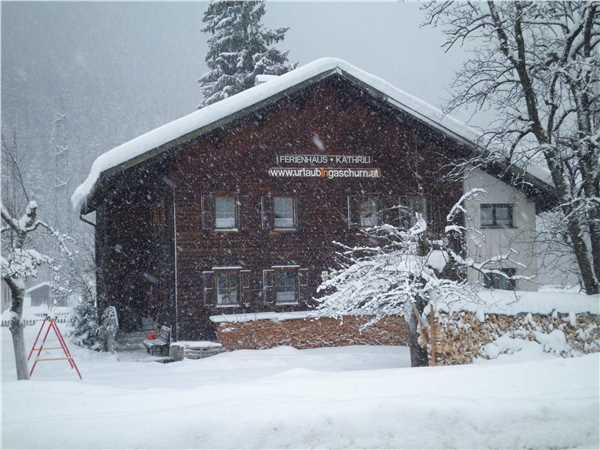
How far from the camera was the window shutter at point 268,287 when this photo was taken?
1970cm

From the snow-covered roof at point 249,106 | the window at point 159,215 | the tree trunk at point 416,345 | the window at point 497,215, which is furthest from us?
the window at point 497,215

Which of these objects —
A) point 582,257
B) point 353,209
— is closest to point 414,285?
point 582,257

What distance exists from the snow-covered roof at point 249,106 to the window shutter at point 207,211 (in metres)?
2.11

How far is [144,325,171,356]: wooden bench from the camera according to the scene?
63.3ft

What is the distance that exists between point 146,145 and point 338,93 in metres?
6.75

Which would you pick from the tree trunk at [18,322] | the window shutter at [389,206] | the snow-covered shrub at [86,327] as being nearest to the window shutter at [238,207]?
the window shutter at [389,206]

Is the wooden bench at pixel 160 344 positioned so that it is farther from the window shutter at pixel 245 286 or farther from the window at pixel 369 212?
the window at pixel 369 212

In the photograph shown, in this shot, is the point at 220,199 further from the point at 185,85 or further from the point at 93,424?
the point at 185,85

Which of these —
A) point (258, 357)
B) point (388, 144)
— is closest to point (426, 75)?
point (388, 144)

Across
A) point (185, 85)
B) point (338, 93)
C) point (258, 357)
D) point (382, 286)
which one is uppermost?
point (185, 85)

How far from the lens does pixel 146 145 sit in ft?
60.1

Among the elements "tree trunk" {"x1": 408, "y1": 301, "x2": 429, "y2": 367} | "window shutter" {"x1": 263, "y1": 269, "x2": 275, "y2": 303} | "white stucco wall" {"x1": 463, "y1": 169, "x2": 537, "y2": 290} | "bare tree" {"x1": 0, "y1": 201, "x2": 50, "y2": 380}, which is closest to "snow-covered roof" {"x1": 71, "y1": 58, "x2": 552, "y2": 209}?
"white stucco wall" {"x1": 463, "y1": 169, "x2": 537, "y2": 290}

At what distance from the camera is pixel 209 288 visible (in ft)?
62.7

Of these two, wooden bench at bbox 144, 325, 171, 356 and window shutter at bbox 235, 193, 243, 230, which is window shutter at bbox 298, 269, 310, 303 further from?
wooden bench at bbox 144, 325, 171, 356
